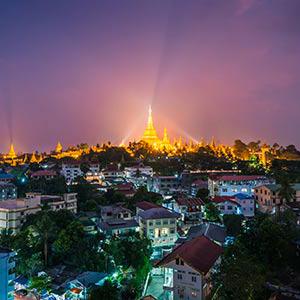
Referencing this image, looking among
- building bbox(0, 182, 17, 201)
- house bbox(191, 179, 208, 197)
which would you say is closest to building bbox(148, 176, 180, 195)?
house bbox(191, 179, 208, 197)

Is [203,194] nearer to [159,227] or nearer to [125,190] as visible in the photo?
[125,190]

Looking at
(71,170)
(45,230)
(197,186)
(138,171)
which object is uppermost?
(138,171)

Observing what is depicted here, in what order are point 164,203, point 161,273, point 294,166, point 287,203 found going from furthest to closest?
1. point 294,166
2. point 164,203
3. point 287,203
4. point 161,273

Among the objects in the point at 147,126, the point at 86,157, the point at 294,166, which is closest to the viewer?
the point at 294,166

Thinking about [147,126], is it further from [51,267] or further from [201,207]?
[51,267]

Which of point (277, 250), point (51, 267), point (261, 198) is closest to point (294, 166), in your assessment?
point (261, 198)

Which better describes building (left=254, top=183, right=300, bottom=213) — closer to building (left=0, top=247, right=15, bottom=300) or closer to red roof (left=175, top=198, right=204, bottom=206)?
red roof (left=175, top=198, right=204, bottom=206)

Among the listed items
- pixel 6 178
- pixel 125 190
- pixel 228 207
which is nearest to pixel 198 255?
pixel 228 207
